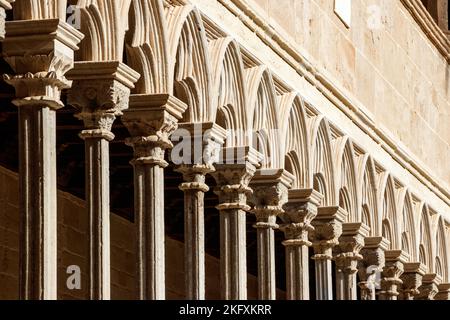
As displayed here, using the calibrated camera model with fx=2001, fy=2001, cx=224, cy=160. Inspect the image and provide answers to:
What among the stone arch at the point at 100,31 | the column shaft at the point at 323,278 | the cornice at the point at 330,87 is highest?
the cornice at the point at 330,87

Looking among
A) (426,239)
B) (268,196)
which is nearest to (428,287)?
(426,239)

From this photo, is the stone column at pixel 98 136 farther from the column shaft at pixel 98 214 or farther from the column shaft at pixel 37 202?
the column shaft at pixel 37 202

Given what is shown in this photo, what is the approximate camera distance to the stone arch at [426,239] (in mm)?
27734

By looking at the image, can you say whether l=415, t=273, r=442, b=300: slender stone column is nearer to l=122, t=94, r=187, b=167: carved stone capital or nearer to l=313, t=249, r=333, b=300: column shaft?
l=313, t=249, r=333, b=300: column shaft

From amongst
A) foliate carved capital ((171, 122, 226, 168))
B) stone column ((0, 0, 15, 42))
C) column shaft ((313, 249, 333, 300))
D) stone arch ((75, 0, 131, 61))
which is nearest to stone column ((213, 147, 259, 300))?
foliate carved capital ((171, 122, 226, 168))

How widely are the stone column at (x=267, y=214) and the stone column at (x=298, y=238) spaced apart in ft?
3.41

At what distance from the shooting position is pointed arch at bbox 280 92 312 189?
20.5 metres

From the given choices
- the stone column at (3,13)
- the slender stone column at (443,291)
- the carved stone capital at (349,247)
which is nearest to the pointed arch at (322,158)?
the carved stone capital at (349,247)

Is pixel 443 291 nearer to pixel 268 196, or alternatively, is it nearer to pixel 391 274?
pixel 391 274

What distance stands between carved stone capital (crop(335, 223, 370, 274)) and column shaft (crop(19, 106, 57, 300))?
33.1 ft

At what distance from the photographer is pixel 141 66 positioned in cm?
1579
